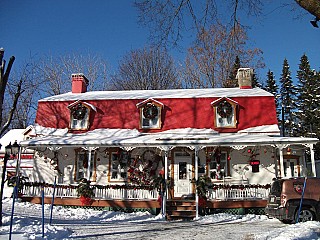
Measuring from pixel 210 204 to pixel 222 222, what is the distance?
2.16 m

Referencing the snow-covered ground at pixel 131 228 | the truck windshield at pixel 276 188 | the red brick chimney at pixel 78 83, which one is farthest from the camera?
the red brick chimney at pixel 78 83

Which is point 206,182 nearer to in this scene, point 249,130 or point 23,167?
point 249,130

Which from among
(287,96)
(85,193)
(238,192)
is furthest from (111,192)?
(287,96)

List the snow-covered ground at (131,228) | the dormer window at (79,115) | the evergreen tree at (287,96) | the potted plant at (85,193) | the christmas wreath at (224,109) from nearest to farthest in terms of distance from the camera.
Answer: the snow-covered ground at (131,228)
the potted plant at (85,193)
the christmas wreath at (224,109)
the dormer window at (79,115)
the evergreen tree at (287,96)

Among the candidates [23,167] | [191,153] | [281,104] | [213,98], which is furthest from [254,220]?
[281,104]

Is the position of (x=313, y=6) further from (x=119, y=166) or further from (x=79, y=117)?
(x=79, y=117)

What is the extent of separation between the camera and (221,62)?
87.5ft

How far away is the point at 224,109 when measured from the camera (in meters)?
16.5

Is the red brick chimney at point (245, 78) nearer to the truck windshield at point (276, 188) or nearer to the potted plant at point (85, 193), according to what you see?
the truck windshield at point (276, 188)

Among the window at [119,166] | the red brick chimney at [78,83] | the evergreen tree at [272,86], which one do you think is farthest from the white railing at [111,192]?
the evergreen tree at [272,86]

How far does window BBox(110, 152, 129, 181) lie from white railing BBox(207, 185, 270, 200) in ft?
15.3

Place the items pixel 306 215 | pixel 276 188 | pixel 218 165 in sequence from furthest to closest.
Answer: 1. pixel 218 165
2. pixel 276 188
3. pixel 306 215

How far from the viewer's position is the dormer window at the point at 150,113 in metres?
16.9

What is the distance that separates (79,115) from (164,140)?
18.6 feet
